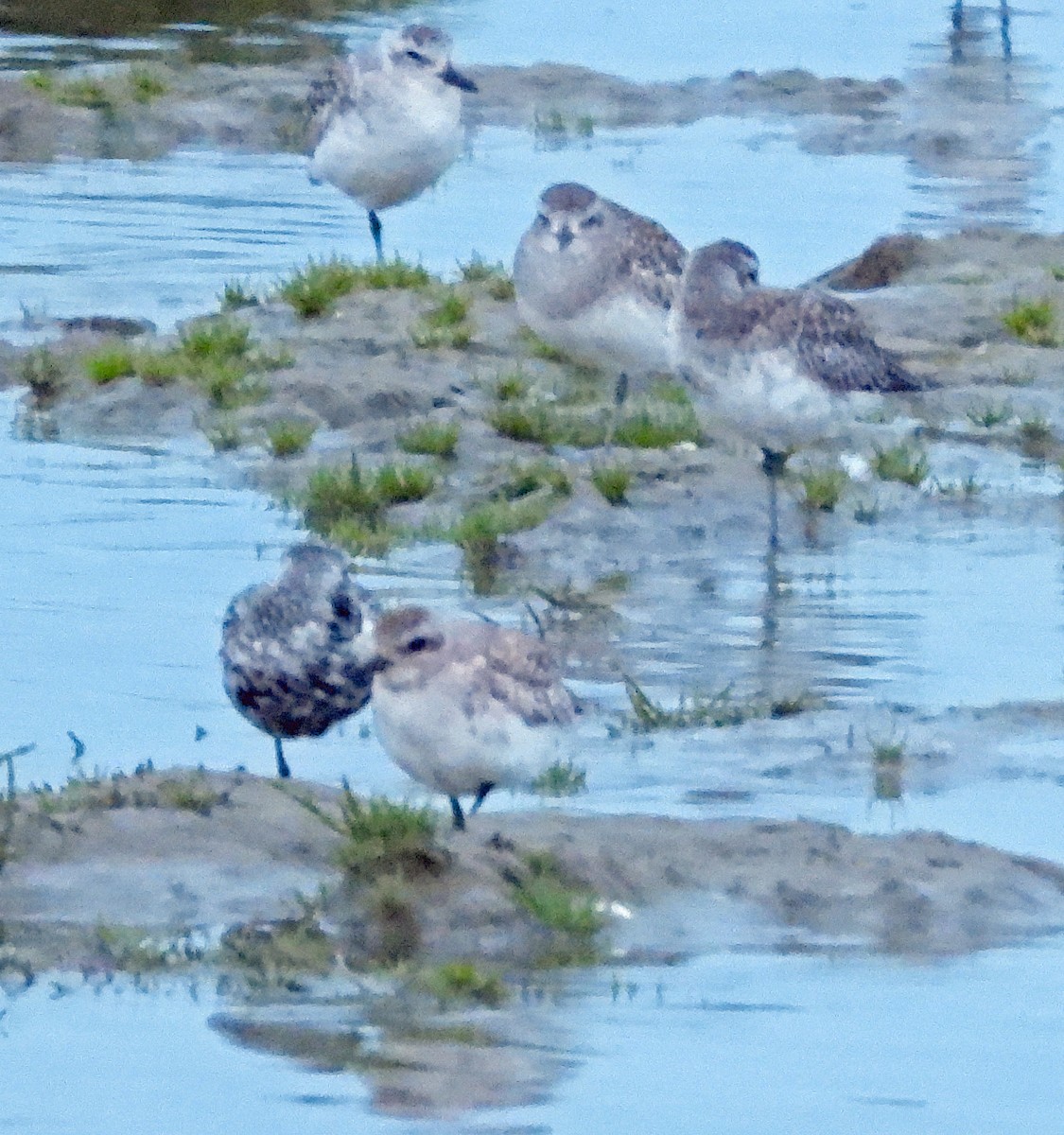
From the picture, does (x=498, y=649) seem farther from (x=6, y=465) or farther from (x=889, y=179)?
(x=889, y=179)

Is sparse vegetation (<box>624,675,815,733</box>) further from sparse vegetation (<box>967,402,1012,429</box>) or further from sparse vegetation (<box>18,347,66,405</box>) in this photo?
sparse vegetation (<box>18,347,66,405</box>)

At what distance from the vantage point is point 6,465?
12758mm

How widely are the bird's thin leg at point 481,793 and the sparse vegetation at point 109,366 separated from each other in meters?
6.34

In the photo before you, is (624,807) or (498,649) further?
(624,807)

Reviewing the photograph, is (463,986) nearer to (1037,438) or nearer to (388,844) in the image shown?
(388,844)

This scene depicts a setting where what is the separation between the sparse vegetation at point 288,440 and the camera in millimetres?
12992

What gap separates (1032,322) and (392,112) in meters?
3.31

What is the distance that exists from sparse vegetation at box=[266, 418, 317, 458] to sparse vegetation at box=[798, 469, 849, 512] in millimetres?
2092

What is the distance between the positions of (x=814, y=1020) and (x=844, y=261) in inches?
453

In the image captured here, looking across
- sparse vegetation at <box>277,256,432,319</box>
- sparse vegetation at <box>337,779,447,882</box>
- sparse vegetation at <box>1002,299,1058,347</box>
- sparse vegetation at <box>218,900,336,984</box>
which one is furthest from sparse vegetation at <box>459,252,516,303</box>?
sparse vegetation at <box>218,900,336,984</box>

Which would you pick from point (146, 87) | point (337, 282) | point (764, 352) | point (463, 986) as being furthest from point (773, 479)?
point (146, 87)

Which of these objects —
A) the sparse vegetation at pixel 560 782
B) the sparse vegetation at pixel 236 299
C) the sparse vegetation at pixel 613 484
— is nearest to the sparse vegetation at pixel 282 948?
the sparse vegetation at pixel 560 782

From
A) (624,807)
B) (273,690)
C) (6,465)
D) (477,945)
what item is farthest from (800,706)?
(6,465)

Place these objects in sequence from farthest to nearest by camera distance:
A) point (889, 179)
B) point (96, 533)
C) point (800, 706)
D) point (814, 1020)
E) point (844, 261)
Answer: point (889, 179), point (844, 261), point (96, 533), point (800, 706), point (814, 1020)
